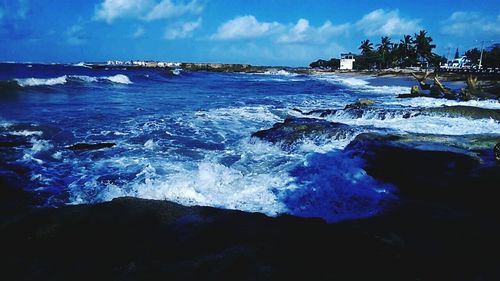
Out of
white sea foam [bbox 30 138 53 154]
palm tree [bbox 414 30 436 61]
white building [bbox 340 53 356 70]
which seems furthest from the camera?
white building [bbox 340 53 356 70]

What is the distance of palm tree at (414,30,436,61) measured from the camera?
78.3 m

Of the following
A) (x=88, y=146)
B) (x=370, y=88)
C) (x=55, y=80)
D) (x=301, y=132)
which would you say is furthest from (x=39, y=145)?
(x=370, y=88)

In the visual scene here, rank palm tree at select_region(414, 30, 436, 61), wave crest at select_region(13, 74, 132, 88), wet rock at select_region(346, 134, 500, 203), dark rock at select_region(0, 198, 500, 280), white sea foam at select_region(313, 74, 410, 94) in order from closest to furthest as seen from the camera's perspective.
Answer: dark rock at select_region(0, 198, 500, 280) < wet rock at select_region(346, 134, 500, 203) < wave crest at select_region(13, 74, 132, 88) < white sea foam at select_region(313, 74, 410, 94) < palm tree at select_region(414, 30, 436, 61)

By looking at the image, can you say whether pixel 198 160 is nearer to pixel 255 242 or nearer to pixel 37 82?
pixel 255 242

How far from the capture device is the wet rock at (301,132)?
11594 millimetres

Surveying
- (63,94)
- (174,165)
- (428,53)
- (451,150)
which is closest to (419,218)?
(451,150)

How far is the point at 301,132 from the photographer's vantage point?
470 inches

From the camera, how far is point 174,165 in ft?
31.5

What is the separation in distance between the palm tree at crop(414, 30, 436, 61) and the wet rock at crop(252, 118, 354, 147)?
77323 mm

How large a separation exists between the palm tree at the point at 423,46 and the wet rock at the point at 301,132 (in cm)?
7732

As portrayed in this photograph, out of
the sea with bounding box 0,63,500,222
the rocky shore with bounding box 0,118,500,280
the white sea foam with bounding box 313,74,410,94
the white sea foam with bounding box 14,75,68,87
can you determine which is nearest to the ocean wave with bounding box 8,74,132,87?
the white sea foam with bounding box 14,75,68,87

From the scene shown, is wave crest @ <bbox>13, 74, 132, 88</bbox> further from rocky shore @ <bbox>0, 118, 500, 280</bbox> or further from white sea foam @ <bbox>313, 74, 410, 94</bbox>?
white sea foam @ <bbox>313, 74, 410, 94</bbox>

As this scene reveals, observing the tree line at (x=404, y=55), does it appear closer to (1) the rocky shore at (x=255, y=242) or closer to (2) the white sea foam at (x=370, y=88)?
(2) the white sea foam at (x=370, y=88)

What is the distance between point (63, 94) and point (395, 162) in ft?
84.7
